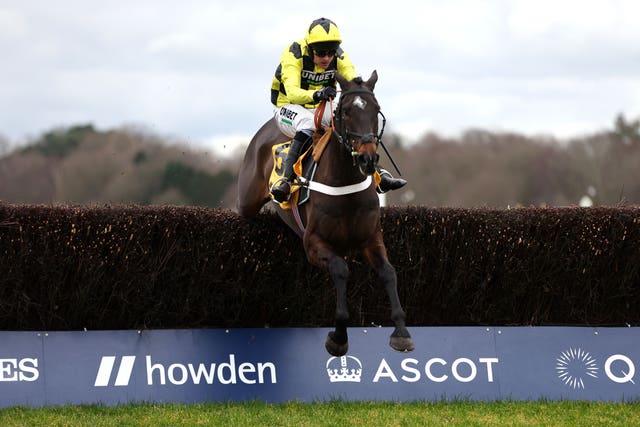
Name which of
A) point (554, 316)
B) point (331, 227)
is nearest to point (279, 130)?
point (331, 227)

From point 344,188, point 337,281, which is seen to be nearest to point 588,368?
point 337,281

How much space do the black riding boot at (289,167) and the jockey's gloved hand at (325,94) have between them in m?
0.65

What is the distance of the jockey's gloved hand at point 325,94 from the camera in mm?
7664

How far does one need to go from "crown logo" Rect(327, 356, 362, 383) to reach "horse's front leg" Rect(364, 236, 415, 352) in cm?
102

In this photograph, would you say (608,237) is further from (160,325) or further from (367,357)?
(160,325)

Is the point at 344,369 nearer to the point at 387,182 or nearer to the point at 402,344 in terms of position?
the point at 402,344

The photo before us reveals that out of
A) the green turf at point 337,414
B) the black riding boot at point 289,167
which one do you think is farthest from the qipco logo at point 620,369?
the black riding boot at point 289,167

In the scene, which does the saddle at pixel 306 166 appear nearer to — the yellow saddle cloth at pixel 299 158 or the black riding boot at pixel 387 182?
the yellow saddle cloth at pixel 299 158

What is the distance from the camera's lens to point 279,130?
938cm

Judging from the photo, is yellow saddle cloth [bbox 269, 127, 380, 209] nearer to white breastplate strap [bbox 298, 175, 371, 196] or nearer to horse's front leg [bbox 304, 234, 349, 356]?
white breastplate strap [bbox 298, 175, 371, 196]

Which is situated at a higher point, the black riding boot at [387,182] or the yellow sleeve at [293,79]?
the yellow sleeve at [293,79]

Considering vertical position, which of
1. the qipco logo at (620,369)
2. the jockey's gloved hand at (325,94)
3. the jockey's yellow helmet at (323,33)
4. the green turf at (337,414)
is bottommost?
the qipco logo at (620,369)

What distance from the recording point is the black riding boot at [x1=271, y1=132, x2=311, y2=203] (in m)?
8.10

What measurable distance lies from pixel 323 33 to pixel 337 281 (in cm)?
202
